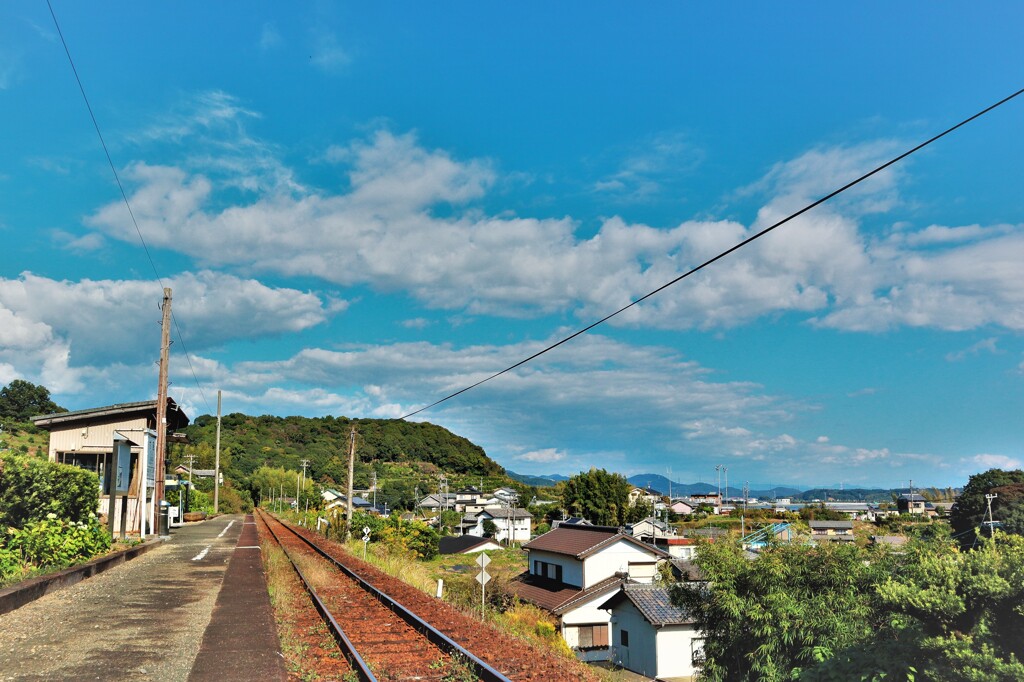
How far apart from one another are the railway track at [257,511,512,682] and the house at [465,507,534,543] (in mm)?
62745

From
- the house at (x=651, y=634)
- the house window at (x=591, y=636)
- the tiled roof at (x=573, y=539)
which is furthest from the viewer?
the tiled roof at (x=573, y=539)

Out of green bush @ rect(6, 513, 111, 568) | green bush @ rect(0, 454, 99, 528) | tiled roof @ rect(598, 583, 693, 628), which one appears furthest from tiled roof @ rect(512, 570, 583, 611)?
green bush @ rect(6, 513, 111, 568)

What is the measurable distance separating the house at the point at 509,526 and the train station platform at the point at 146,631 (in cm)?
6480

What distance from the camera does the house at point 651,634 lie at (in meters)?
25.0

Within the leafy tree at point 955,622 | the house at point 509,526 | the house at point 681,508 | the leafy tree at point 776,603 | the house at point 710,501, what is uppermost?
the leafy tree at point 955,622

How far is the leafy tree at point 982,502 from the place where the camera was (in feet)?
186

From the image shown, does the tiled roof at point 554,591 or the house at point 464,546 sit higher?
the tiled roof at point 554,591

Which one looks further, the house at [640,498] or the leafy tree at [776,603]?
the house at [640,498]

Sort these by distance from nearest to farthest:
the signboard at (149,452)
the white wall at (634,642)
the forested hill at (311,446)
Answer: the white wall at (634,642) < the signboard at (149,452) < the forested hill at (311,446)

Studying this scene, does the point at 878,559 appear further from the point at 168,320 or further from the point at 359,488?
the point at 359,488

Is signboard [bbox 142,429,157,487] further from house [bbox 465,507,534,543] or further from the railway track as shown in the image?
house [bbox 465,507,534,543]

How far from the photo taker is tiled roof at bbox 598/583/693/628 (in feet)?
81.4

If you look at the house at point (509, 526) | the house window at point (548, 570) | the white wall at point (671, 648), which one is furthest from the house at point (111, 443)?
the house at point (509, 526)

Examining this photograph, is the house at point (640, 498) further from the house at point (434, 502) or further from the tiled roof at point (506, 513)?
the house at point (434, 502)
